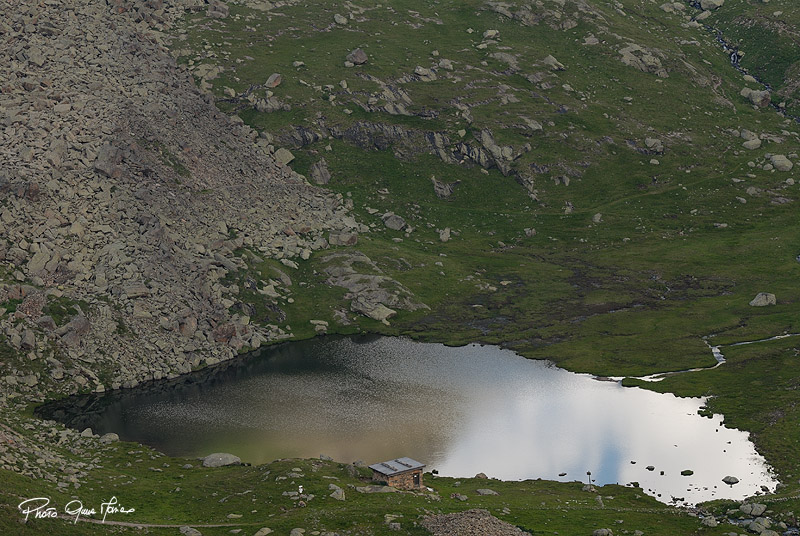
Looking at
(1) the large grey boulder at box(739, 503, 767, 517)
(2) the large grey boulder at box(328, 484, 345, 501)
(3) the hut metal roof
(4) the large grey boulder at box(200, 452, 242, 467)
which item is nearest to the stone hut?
(3) the hut metal roof

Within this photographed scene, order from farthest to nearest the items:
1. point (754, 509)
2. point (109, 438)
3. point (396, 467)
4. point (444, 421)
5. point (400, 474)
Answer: point (444, 421)
point (109, 438)
point (396, 467)
point (400, 474)
point (754, 509)

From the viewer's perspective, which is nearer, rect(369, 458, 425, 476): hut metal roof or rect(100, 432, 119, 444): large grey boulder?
rect(369, 458, 425, 476): hut metal roof

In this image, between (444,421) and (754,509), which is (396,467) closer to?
(444,421)

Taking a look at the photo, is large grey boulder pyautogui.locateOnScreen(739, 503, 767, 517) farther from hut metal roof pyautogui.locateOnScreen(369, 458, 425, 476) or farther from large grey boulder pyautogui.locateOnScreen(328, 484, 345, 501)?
large grey boulder pyautogui.locateOnScreen(328, 484, 345, 501)

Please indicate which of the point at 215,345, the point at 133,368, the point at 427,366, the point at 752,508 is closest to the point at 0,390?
the point at 133,368

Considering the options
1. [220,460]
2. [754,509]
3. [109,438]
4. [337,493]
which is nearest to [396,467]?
[337,493]

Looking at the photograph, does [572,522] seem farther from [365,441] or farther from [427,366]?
[427,366]
